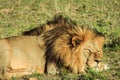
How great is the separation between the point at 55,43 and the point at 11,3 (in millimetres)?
5580

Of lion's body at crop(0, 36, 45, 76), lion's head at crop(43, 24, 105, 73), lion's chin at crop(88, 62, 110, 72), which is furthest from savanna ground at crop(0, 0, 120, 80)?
lion's body at crop(0, 36, 45, 76)

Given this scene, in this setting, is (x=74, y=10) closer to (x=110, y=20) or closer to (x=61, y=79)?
(x=110, y=20)

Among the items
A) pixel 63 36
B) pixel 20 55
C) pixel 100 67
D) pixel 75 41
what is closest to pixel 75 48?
pixel 75 41

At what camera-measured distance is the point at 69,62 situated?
20.1ft

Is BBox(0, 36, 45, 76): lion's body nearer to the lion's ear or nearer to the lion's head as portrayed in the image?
the lion's head

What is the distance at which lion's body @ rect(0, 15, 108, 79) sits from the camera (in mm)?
6141

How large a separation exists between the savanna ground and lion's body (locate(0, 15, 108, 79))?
74 cm

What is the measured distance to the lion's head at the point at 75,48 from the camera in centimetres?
614

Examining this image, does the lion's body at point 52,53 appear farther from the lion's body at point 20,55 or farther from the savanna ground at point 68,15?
the savanna ground at point 68,15

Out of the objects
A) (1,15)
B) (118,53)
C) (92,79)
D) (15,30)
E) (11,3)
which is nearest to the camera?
(92,79)

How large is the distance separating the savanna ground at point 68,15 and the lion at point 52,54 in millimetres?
733

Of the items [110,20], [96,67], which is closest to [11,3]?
[110,20]

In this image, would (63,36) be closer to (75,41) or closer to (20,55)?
(75,41)

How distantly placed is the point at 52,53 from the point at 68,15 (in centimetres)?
391
